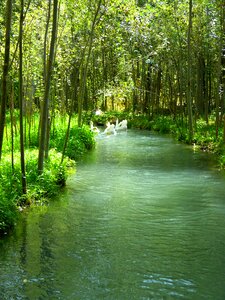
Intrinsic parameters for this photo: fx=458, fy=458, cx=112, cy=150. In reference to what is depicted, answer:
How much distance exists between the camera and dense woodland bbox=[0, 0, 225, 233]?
1042 centimetres

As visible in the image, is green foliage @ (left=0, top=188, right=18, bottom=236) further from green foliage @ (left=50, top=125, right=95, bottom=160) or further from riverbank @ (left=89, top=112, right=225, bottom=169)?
riverbank @ (left=89, top=112, right=225, bottom=169)

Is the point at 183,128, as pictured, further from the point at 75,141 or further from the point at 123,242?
the point at 123,242

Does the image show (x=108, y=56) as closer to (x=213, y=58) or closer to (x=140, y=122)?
(x=140, y=122)

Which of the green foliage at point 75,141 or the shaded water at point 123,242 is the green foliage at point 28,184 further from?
the green foliage at point 75,141

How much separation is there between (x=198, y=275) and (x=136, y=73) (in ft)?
112

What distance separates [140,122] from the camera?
109 ft

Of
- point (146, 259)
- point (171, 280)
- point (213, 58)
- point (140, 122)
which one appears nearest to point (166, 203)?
point (146, 259)

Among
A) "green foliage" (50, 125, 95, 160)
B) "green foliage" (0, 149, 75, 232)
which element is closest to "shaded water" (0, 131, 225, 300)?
"green foliage" (0, 149, 75, 232)

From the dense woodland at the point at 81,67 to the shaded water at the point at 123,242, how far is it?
969 millimetres

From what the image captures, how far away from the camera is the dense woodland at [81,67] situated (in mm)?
10422

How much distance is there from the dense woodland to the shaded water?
3.18ft

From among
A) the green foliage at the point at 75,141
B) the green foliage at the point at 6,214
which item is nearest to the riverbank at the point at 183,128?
the green foliage at the point at 75,141

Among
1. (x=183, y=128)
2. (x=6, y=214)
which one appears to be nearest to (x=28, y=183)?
(x=6, y=214)

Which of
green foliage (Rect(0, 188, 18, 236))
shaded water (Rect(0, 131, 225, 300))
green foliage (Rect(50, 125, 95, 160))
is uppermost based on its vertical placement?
green foliage (Rect(50, 125, 95, 160))
